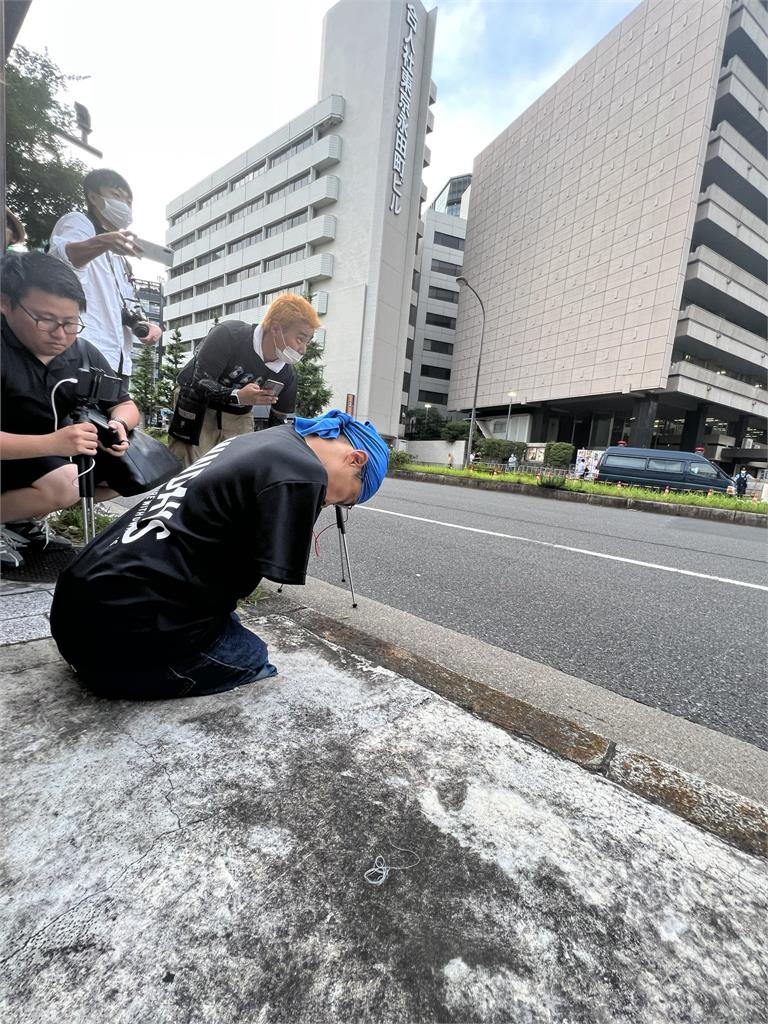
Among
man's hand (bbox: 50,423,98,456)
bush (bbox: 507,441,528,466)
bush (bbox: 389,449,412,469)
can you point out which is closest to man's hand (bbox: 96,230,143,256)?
man's hand (bbox: 50,423,98,456)

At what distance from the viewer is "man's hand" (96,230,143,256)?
96.7 inches

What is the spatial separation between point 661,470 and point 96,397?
59.7 ft

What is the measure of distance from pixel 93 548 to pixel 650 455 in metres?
18.8

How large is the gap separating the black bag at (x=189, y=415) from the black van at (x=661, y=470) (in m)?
17.2

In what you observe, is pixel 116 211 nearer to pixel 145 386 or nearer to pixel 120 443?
pixel 120 443

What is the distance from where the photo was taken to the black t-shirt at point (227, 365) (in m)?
2.98

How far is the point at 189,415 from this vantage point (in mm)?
3148

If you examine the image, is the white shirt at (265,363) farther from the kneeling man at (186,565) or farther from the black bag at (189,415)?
the kneeling man at (186,565)

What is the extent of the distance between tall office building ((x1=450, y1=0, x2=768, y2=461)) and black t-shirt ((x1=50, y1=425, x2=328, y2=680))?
96.3ft

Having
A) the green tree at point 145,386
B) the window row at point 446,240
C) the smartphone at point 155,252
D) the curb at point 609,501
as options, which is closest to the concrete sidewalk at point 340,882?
the smartphone at point 155,252

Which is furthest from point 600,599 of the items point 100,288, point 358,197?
point 358,197

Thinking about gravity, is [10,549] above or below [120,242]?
below

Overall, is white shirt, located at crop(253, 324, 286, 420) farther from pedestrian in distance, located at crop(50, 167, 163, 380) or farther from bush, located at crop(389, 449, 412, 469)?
bush, located at crop(389, 449, 412, 469)

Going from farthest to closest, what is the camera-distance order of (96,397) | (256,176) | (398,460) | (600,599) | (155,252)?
(256,176) < (398,460) < (600,599) < (155,252) < (96,397)
